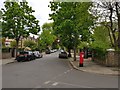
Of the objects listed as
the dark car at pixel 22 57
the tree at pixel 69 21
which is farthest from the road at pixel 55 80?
the dark car at pixel 22 57

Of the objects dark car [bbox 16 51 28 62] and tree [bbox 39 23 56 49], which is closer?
dark car [bbox 16 51 28 62]

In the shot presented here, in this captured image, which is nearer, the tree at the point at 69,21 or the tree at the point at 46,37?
the tree at the point at 69,21

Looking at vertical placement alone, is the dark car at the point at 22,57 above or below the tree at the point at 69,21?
below

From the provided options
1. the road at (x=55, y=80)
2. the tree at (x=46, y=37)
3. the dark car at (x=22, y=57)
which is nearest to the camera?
the road at (x=55, y=80)

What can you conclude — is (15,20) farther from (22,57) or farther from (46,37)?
(46,37)

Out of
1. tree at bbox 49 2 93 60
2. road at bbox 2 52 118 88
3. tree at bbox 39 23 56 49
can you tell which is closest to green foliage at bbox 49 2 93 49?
tree at bbox 49 2 93 60

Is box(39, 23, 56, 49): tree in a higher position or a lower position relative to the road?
higher

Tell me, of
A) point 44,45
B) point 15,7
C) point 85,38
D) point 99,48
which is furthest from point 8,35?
point 44,45

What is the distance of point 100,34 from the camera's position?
39219 millimetres

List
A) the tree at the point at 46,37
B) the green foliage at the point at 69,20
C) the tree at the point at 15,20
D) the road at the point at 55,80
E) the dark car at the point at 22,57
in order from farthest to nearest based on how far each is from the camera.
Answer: the tree at the point at 46,37 < the tree at the point at 15,20 < the dark car at the point at 22,57 < the green foliage at the point at 69,20 < the road at the point at 55,80

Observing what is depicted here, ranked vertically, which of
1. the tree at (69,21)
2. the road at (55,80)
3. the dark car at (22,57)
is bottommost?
the road at (55,80)

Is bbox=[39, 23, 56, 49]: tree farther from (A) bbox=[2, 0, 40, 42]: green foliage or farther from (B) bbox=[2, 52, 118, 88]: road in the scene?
(B) bbox=[2, 52, 118, 88]: road

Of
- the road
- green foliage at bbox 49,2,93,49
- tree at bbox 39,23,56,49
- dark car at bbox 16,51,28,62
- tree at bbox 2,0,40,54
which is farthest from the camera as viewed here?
tree at bbox 39,23,56,49

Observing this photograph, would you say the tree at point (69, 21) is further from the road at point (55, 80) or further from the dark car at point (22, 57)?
the road at point (55, 80)
